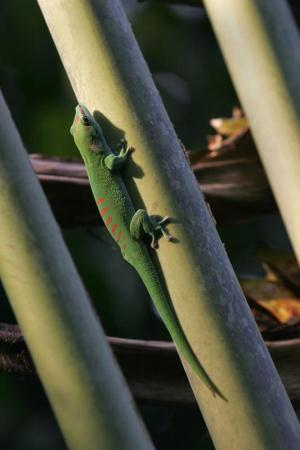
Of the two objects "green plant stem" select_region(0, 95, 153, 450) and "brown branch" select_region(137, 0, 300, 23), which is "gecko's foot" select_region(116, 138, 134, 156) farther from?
"brown branch" select_region(137, 0, 300, 23)

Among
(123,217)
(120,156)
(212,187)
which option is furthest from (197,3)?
(120,156)

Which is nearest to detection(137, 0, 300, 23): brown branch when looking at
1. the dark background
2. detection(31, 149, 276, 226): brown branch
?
detection(31, 149, 276, 226): brown branch

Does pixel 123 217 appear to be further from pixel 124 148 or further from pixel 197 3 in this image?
pixel 197 3

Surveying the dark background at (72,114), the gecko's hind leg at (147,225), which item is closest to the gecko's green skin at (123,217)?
the gecko's hind leg at (147,225)

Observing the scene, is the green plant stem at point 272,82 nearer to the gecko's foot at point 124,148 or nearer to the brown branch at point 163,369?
the brown branch at point 163,369

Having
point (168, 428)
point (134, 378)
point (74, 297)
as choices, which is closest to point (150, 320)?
point (168, 428)

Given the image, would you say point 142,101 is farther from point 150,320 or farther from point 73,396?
point 150,320
